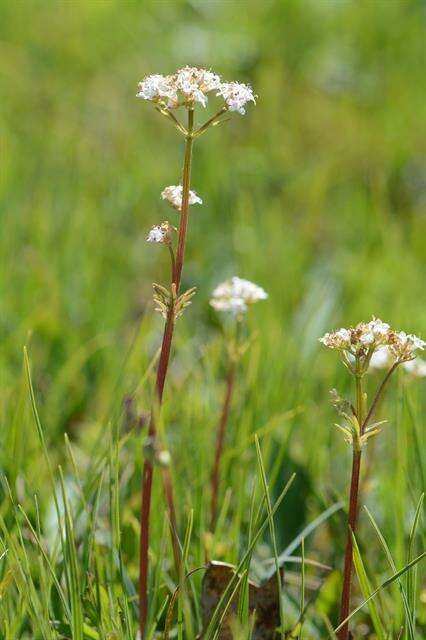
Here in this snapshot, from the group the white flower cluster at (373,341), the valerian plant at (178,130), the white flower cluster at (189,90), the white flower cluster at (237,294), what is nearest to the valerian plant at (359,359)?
the white flower cluster at (373,341)

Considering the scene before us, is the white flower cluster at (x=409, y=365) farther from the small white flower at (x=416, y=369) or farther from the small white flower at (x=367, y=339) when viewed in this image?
the small white flower at (x=367, y=339)

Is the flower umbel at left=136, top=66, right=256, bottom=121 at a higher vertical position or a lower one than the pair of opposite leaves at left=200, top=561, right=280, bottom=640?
higher

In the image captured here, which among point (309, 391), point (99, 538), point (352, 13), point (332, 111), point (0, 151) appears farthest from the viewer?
point (352, 13)

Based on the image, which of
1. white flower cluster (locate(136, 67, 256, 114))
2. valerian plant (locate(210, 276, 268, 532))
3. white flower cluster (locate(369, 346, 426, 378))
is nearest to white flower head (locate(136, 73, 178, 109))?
white flower cluster (locate(136, 67, 256, 114))

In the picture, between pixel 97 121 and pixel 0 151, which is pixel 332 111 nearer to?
pixel 97 121

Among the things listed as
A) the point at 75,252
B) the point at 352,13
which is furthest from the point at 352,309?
the point at 352,13

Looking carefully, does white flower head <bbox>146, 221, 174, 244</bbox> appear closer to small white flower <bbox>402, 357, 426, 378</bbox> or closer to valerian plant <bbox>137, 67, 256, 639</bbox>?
valerian plant <bbox>137, 67, 256, 639</bbox>
